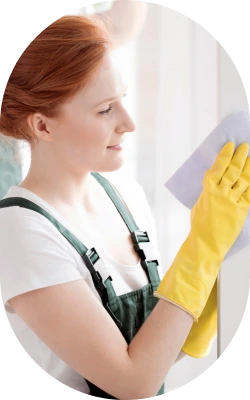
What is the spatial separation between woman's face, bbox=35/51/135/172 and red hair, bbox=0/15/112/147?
0.05ft

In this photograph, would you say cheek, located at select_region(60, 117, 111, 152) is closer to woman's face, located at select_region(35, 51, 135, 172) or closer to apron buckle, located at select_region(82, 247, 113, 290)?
woman's face, located at select_region(35, 51, 135, 172)

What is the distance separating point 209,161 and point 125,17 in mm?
358

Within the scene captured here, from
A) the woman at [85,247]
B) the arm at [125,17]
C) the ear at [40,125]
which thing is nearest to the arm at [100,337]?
the woman at [85,247]

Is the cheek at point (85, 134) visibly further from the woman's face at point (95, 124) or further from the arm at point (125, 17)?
the arm at point (125, 17)

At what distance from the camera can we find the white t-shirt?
866 mm

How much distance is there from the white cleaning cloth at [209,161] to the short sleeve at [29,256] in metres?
0.23

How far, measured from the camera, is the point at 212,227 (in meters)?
0.92

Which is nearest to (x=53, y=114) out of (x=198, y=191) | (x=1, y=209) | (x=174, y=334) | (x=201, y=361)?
(x=1, y=209)

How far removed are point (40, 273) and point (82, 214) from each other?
0.22 m

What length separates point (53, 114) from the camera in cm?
95

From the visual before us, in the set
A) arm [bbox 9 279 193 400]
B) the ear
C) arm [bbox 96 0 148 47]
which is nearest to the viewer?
arm [bbox 9 279 193 400]

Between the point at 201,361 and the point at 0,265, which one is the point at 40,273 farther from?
the point at 201,361

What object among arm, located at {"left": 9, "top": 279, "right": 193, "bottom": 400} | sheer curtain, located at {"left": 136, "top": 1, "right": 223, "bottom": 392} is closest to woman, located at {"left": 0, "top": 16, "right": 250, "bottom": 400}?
arm, located at {"left": 9, "top": 279, "right": 193, "bottom": 400}

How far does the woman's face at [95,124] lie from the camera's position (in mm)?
924
